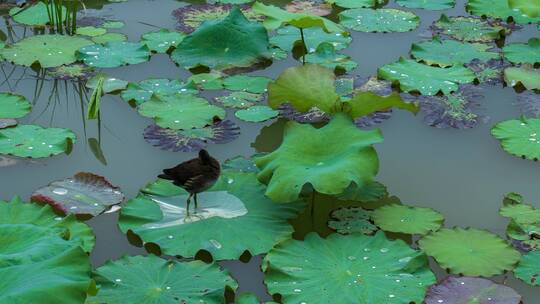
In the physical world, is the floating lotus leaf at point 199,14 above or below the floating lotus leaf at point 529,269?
below

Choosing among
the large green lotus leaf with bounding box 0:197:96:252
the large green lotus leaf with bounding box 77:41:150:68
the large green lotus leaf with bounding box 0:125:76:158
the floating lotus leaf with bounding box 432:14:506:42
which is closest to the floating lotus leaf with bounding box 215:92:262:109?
the large green lotus leaf with bounding box 77:41:150:68

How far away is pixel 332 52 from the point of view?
614 cm

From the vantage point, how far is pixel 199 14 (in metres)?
6.95

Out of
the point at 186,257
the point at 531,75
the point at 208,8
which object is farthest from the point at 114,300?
the point at 208,8

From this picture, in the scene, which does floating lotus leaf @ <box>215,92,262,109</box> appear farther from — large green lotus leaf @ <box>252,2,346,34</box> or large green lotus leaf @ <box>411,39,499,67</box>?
large green lotus leaf @ <box>411,39,499,67</box>

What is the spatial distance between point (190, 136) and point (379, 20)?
2264 millimetres

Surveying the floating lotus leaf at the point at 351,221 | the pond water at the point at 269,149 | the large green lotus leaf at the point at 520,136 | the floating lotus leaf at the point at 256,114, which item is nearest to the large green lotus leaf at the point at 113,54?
the pond water at the point at 269,149

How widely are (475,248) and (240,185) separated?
1.16m

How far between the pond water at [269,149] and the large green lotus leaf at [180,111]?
96mm

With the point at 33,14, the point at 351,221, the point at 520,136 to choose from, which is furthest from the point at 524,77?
the point at 33,14

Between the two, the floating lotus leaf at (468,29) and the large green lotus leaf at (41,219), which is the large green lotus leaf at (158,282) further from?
the floating lotus leaf at (468,29)

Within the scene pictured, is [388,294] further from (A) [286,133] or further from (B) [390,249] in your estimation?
(A) [286,133]

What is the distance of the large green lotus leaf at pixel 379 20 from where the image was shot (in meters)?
6.64

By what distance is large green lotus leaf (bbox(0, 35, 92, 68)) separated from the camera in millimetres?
6039
